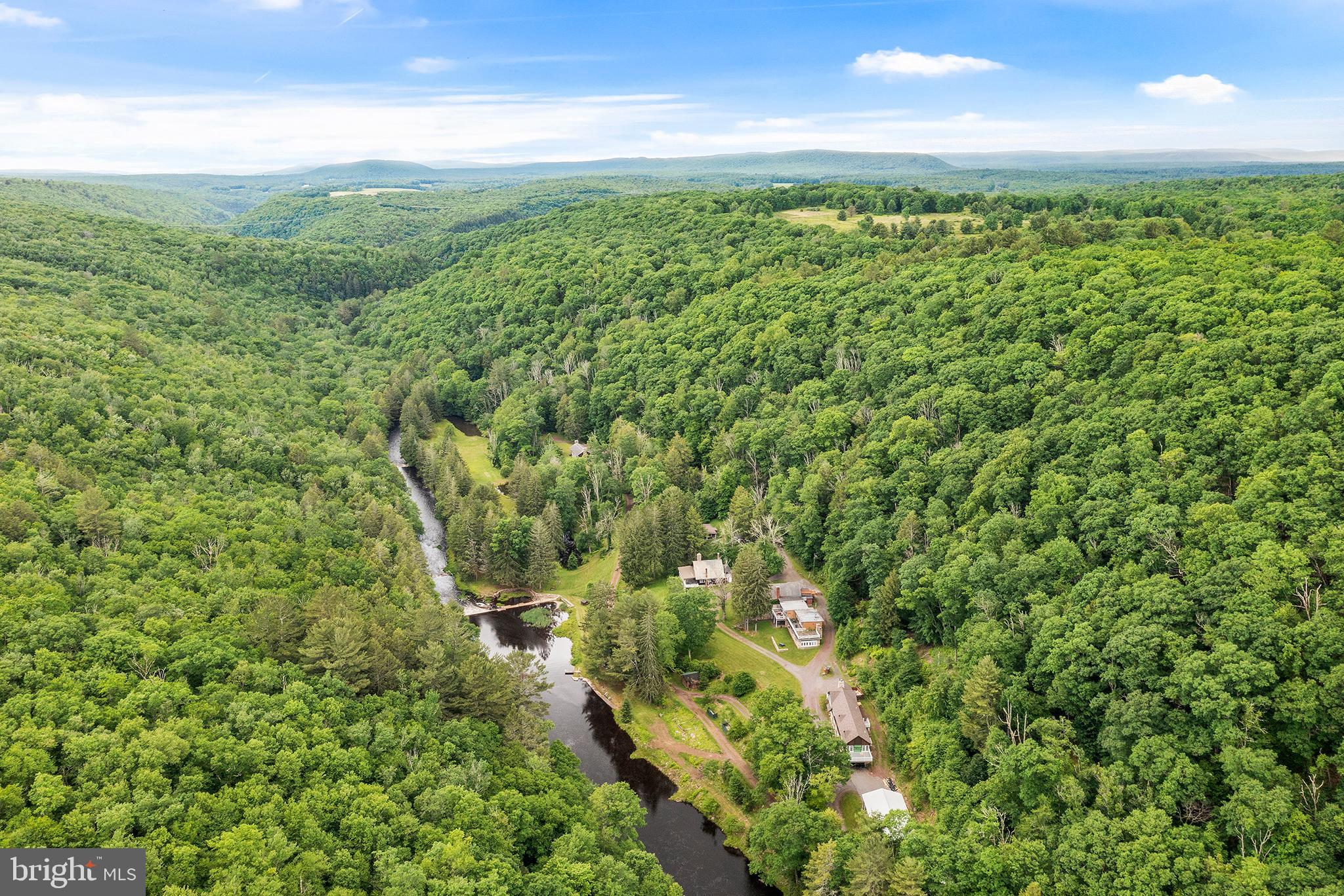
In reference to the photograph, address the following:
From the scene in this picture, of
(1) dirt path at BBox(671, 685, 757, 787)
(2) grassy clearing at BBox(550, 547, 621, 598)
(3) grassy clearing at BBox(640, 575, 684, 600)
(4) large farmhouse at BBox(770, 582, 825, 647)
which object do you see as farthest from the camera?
(2) grassy clearing at BBox(550, 547, 621, 598)

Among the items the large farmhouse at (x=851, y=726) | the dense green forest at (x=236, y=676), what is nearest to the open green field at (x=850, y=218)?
the large farmhouse at (x=851, y=726)

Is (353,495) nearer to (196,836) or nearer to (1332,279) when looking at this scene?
(196,836)

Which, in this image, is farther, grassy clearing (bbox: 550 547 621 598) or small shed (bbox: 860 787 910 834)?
grassy clearing (bbox: 550 547 621 598)

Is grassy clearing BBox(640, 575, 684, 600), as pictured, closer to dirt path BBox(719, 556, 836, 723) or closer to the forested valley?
the forested valley

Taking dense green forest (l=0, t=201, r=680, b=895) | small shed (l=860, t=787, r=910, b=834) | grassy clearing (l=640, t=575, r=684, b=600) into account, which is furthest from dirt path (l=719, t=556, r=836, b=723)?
dense green forest (l=0, t=201, r=680, b=895)

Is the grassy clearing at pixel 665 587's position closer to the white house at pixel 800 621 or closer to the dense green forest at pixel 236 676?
the white house at pixel 800 621

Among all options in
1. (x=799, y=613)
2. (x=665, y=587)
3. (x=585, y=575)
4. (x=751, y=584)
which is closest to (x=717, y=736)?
(x=751, y=584)

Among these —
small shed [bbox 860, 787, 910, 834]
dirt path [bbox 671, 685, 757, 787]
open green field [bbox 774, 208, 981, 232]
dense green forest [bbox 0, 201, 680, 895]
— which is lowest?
dirt path [bbox 671, 685, 757, 787]
